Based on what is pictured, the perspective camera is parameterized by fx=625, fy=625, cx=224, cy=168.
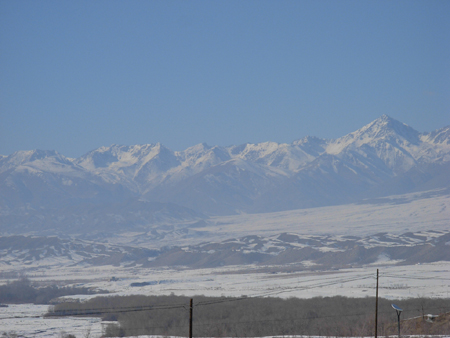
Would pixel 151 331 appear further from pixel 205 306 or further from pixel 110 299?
pixel 110 299

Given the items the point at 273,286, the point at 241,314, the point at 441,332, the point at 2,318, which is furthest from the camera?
the point at 273,286

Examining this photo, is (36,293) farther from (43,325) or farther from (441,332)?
(441,332)

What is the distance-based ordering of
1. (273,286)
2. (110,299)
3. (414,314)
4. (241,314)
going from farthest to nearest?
(273,286)
(110,299)
(241,314)
(414,314)

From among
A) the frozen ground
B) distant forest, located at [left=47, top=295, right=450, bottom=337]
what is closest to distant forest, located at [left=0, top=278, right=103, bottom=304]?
the frozen ground

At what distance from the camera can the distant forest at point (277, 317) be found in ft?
312

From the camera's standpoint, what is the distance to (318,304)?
122 meters

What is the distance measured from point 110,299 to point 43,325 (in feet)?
113

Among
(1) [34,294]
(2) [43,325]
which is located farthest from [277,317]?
(1) [34,294]

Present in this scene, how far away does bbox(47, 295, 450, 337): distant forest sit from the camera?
95062 millimetres

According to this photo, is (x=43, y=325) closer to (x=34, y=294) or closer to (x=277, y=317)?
(x=277, y=317)

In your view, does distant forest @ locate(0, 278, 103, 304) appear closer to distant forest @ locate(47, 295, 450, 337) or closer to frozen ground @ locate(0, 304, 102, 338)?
frozen ground @ locate(0, 304, 102, 338)

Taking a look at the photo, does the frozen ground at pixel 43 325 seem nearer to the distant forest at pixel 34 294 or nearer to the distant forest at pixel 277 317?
the distant forest at pixel 277 317

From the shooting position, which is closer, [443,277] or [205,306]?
[205,306]

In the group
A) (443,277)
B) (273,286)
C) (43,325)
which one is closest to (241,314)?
(43,325)
